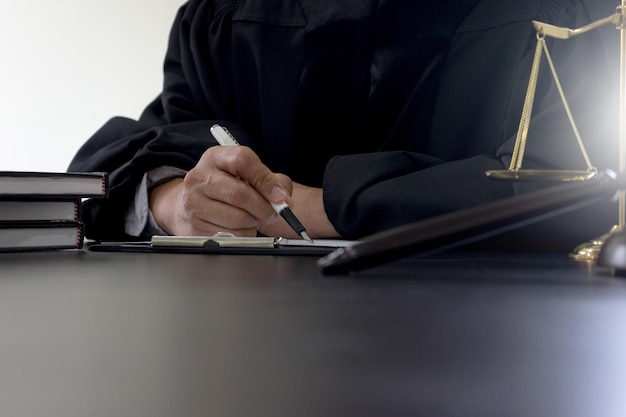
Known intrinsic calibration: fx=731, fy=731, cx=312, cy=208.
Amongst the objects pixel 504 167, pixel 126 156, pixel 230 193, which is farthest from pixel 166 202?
pixel 504 167

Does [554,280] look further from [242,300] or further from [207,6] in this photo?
[207,6]

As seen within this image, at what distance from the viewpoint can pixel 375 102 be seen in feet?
4.36

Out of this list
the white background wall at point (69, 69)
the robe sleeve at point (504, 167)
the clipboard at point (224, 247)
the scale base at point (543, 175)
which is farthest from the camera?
the white background wall at point (69, 69)

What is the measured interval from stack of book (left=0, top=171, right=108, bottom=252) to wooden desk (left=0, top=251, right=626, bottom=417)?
316mm

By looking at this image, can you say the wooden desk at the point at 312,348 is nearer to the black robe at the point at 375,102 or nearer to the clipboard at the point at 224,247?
the clipboard at the point at 224,247

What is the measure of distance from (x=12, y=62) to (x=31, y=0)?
0.31 metres

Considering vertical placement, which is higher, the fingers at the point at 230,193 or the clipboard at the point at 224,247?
the fingers at the point at 230,193

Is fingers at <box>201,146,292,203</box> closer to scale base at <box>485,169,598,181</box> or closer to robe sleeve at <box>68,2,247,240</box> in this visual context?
robe sleeve at <box>68,2,247,240</box>

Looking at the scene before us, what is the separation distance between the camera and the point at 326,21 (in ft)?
4.38

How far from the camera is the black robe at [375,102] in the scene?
0.95m

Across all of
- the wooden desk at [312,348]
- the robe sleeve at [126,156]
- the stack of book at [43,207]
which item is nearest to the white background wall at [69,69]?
the robe sleeve at [126,156]

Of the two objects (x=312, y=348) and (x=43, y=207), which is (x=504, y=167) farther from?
(x=312, y=348)

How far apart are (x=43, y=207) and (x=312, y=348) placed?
0.62 meters

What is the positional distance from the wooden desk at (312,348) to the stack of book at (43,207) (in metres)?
0.32
